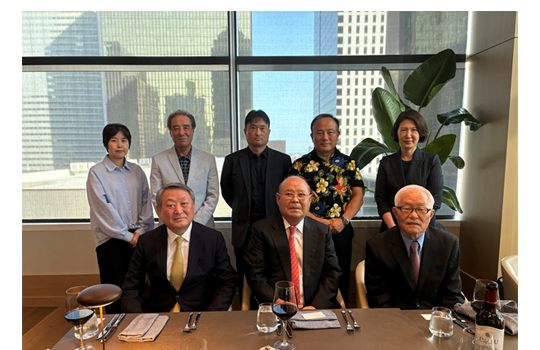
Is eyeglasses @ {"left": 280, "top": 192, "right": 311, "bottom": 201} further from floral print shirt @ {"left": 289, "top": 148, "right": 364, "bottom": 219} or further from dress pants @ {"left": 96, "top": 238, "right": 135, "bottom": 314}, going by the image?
dress pants @ {"left": 96, "top": 238, "right": 135, "bottom": 314}

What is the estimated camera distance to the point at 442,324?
135cm

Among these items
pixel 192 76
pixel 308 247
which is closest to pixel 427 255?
pixel 308 247

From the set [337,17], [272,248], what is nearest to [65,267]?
[272,248]

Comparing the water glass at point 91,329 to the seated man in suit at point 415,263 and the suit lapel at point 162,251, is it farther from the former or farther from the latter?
the seated man in suit at point 415,263

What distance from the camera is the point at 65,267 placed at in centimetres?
376

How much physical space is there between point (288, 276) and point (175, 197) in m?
0.87

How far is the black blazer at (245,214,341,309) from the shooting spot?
6.72 feet

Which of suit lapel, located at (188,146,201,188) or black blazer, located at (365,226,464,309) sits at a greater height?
suit lapel, located at (188,146,201,188)

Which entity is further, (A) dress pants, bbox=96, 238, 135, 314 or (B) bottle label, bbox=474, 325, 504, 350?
(A) dress pants, bbox=96, 238, 135, 314

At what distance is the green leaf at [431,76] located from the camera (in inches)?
126

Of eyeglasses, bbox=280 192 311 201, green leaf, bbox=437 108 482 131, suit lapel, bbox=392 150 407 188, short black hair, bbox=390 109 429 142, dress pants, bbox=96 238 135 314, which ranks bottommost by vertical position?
dress pants, bbox=96 238 135 314

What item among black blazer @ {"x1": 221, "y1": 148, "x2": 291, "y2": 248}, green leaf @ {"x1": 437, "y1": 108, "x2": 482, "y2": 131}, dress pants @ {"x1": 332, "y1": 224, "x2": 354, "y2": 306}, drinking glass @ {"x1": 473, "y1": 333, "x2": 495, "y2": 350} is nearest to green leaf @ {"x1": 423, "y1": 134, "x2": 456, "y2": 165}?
green leaf @ {"x1": 437, "y1": 108, "x2": 482, "y2": 131}
